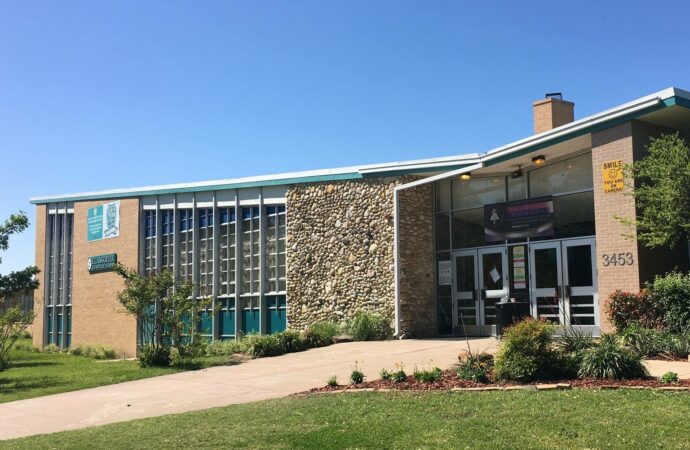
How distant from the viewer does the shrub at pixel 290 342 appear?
1766 centimetres

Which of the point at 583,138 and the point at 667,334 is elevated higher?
the point at 583,138

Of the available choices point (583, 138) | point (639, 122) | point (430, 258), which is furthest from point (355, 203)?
point (639, 122)

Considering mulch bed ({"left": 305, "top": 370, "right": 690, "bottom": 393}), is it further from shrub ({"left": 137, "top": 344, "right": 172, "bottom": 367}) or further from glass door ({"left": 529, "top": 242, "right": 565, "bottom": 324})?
glass door ({"left": 529, "top": 242, "right": 565, "bottom": 324})

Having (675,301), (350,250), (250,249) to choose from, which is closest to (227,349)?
(350,250)

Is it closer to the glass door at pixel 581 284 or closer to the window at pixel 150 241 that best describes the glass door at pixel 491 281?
the glass door at pixel 581 284

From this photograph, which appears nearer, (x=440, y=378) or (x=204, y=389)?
(x=440, y=378)

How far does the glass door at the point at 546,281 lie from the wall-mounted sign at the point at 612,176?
277 cm

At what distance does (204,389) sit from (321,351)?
16.8 ft

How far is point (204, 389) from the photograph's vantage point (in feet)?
41.2

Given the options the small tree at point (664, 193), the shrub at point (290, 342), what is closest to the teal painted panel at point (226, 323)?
→ the shrub at point (290, 342)

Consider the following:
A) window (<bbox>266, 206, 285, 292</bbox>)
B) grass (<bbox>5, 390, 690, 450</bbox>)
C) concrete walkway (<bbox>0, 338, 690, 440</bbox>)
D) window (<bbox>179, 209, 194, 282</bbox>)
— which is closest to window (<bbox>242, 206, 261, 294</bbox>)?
window (<bbox>266, 206, 285, 292</bbox>)

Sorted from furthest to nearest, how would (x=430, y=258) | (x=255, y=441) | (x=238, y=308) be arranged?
(x=238, y=308) < (x=430, y=258) < (x=255, y=441)

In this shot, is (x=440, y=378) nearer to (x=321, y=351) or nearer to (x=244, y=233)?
(x=321, y=351)

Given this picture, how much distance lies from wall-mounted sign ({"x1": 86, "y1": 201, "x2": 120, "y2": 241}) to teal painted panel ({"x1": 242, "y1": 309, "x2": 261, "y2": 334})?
9.04 meters
